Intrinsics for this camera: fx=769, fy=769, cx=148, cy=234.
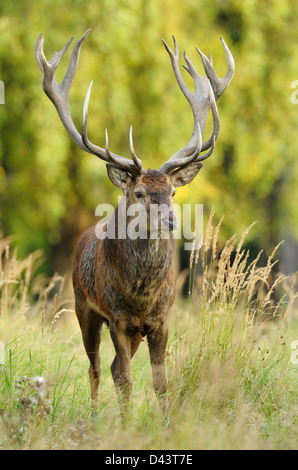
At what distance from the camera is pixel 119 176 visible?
210 inches

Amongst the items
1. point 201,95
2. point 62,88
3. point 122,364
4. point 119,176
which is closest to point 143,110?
point 201,95

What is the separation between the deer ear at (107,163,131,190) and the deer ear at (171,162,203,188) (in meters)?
0.35

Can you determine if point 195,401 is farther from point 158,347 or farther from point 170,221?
point 170,221

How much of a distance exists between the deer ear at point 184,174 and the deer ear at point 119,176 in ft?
1.16

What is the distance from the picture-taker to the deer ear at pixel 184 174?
215 inches

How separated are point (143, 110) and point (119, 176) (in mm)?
7326

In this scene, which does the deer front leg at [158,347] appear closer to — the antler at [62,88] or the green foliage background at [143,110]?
the antler at [62,88]

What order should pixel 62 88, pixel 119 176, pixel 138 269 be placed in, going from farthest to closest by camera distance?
pixel 62 88 < pixel 119 176 < pixel 138 269

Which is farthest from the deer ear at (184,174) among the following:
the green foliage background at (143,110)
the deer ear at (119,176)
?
the green foliage background at (143,110)

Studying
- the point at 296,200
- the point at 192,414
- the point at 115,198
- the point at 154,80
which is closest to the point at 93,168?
the point at 115,198

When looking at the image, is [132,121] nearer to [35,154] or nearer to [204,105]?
[35,154]

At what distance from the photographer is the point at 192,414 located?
181 inches

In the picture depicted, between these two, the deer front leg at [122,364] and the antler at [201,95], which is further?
the antler at [201,95]
